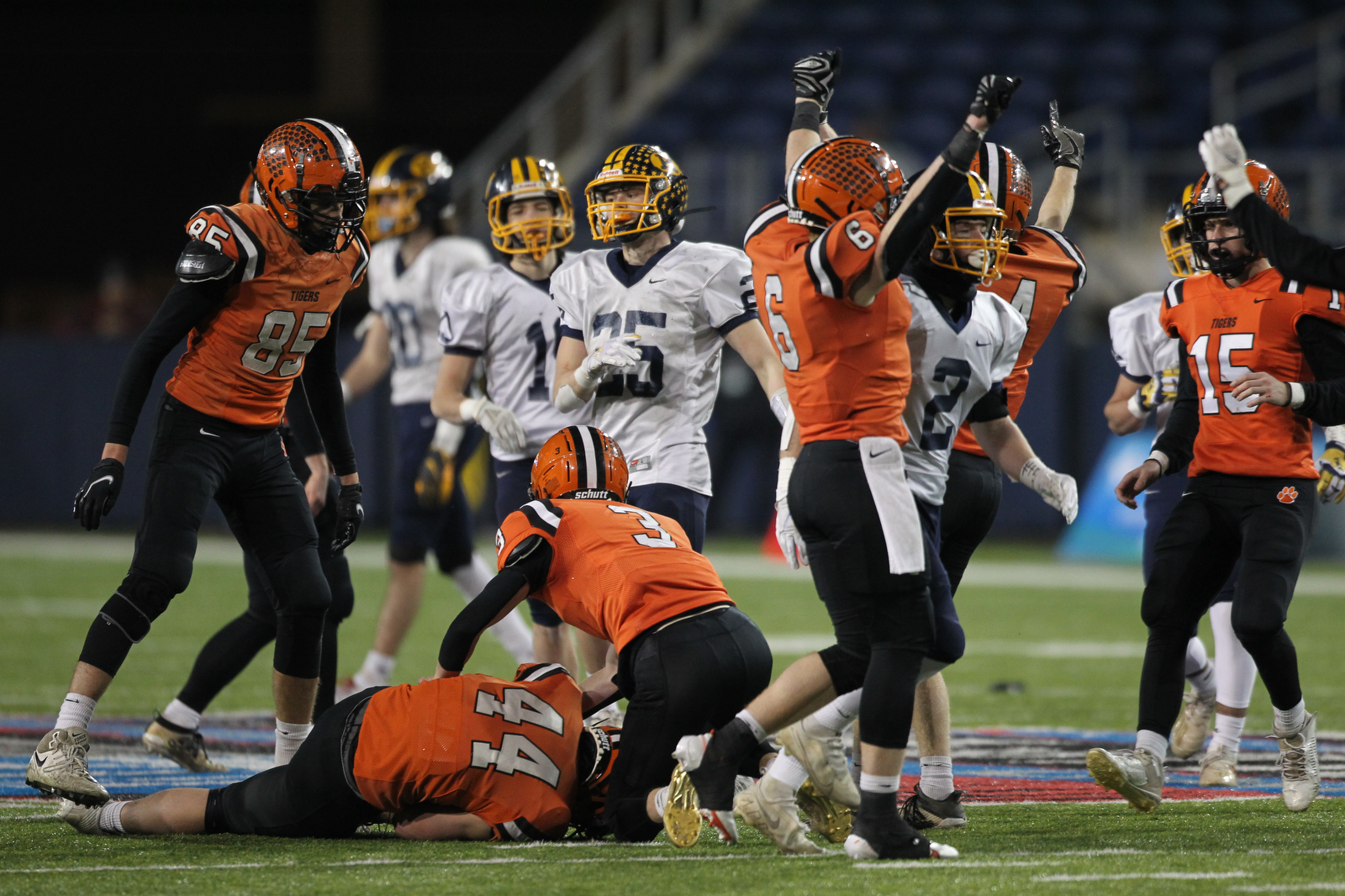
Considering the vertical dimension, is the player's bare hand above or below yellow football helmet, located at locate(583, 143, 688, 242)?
below

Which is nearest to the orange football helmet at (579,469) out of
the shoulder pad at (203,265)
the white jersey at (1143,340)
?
the shoulder pad at (203,265)

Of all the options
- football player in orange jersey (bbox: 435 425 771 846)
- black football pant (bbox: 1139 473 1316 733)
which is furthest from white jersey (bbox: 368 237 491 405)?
black football pant (bbox: 1139 473 1316 733)

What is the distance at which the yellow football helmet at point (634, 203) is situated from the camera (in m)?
4.91

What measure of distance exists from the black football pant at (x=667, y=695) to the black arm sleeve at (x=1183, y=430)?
59.3 inches

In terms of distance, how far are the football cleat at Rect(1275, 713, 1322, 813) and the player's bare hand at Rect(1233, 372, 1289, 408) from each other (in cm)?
86

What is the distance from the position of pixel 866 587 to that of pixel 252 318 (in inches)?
75.9

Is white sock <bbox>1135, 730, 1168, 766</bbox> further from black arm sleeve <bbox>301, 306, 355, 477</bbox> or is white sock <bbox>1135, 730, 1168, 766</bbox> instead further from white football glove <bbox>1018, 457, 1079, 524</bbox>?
black arm sleeve <bbox>301, 306, 355, 477</bbox>

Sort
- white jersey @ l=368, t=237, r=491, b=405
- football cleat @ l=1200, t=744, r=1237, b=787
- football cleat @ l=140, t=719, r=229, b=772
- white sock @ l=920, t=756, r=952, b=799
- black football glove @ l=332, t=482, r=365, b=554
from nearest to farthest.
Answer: white sock @ l=920, t=756, r=952, b=799, football cleat @ l=1200, t=744, r=1237, b=787, black football glove @ l=332, t=482, r=365, b=554, football cleat @ l=140, t=719, r=229, b=772, white jersey @ l=368, t=237, r=491, b=405

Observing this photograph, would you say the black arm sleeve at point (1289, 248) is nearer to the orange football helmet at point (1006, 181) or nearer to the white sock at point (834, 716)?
the orange football helmet at point (1006, 181)

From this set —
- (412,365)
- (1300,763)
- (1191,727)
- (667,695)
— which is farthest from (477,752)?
(412,365)

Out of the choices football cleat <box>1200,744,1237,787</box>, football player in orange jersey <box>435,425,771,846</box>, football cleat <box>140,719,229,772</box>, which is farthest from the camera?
football cleat <box>140,719,229,772</box>

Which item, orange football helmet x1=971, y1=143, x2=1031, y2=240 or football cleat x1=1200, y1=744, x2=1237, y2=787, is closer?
orange football helmet x1=971, y1=143, x2=1031, y2=240

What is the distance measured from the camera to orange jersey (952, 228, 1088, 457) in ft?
15.4

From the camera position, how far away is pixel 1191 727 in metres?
5.52
